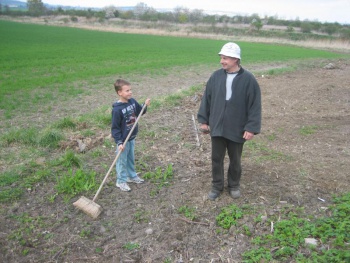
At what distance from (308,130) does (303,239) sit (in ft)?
13.9

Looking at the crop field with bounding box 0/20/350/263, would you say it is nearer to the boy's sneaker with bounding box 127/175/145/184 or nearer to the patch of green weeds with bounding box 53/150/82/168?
the patch of green weeds with bounding box 53/150/82/168

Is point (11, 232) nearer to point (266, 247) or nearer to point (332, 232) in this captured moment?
point (266, 247)

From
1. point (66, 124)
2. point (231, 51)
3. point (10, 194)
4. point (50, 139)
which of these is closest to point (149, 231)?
point (10, 194)

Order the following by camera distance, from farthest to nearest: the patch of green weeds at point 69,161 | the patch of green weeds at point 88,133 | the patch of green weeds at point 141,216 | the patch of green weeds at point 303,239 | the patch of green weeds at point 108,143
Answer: the patch of green weeds at point 88,133
the patch of green weeds at point 108,143
the patch of green weeds at point 69,161
the patch of green weeds at point 141,216
the patch of green weeds at point 303,239

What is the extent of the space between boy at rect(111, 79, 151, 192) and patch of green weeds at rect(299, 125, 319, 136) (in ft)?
13.7

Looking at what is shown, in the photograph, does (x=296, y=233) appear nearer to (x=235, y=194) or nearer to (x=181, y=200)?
(x=235, y=194)

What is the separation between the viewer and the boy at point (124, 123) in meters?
4.19

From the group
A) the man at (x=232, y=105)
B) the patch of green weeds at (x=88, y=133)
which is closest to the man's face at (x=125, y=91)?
the man at (x=232, y=105)

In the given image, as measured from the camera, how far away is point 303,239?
3.35 m

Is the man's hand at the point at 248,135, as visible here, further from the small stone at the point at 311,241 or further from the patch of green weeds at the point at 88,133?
the patch of green weeds at the point at 88,133

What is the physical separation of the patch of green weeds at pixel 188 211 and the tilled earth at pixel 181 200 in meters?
0.05

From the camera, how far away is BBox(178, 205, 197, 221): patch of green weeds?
3941 mm

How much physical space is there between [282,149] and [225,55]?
123 inches

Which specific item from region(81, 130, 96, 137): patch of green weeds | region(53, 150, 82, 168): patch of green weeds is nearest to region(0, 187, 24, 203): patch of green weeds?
region(53, 150, 82, 168): patch of green weeds
